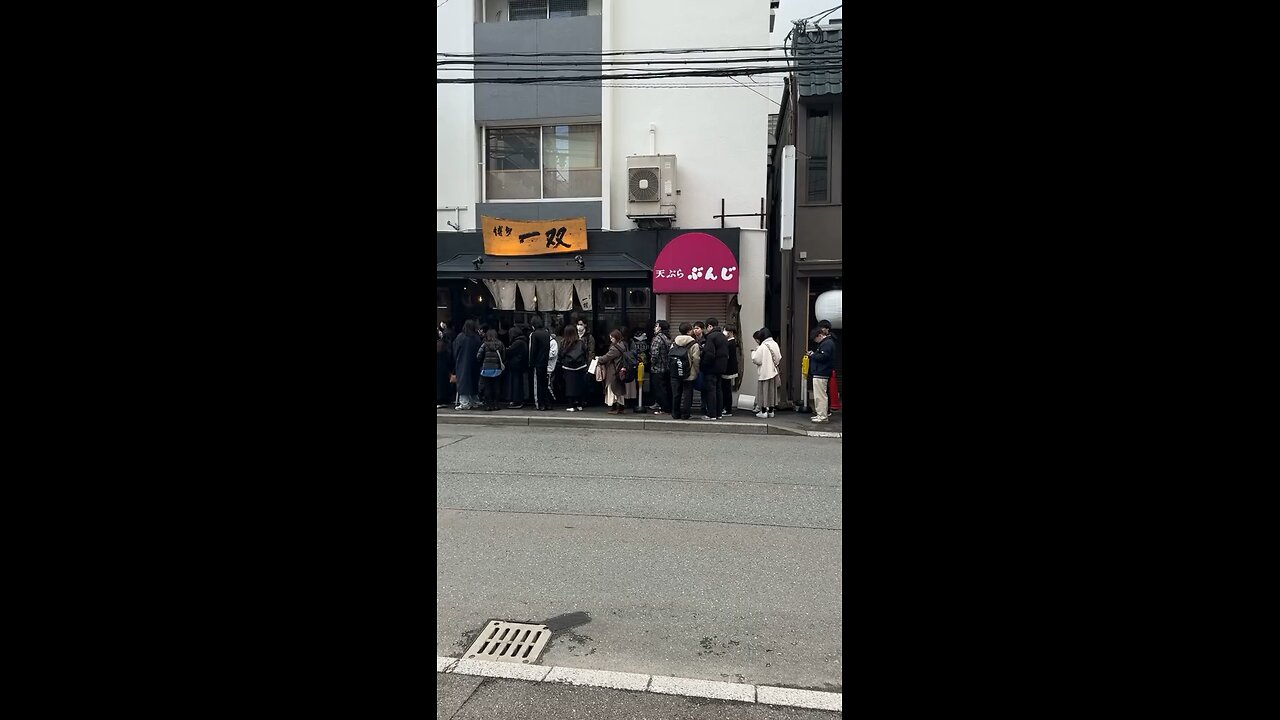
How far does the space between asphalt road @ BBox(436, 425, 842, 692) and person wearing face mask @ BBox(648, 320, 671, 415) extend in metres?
3.66

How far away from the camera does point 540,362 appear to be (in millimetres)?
12664

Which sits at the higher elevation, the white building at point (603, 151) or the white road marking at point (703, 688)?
the white building at point (603, 151)

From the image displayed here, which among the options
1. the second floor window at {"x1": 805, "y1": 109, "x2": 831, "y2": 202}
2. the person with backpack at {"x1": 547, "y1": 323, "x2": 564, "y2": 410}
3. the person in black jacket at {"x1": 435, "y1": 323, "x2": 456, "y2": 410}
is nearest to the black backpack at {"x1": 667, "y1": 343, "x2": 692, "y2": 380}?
the person with backpack at {"x1": 547, "y1": 323, "x2": 564, "y2": 410}

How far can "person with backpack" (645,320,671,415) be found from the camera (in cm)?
1221

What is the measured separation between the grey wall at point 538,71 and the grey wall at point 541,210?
71.9 inches

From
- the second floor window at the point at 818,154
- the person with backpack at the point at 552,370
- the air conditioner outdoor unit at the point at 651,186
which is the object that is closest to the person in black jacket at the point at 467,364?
the person with backpack at the point at 552,370

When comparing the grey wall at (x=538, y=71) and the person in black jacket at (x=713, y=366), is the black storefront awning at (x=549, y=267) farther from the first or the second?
the grey wall at (x=538, y=71)

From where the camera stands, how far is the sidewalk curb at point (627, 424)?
11.0 m

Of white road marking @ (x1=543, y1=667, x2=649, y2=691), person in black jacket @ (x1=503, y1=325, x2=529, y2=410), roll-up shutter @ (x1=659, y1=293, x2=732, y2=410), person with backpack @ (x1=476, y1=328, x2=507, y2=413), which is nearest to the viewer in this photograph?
white road marking @ (x1=543, y1=667, x2=649, y2=691)

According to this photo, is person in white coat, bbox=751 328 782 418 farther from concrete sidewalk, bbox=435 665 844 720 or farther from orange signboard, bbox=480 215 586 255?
concrete sidewalk, bbox=435 665 844 720

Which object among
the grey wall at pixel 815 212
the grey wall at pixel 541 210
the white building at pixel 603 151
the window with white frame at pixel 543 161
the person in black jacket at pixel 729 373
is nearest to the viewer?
the person in black jacket at pixel 729 373
